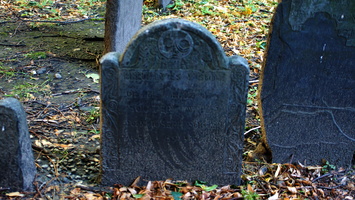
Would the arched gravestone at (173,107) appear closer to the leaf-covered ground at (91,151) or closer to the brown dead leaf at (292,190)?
the leaf-covered ground at (91,151)

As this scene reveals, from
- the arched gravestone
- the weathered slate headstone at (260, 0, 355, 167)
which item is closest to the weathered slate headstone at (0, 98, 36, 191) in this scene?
the arched gravestone

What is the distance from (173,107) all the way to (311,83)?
1387 millimetres

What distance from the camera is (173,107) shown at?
335 cm

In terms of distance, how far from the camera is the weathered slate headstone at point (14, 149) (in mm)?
3096

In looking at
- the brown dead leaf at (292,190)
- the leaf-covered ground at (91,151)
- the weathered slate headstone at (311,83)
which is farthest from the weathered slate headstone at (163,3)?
the brown dead leaf at (292,190)

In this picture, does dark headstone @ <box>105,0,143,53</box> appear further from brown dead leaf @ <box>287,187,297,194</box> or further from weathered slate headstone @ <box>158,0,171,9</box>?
brown dead leaf @ <box>287,187,297,194</box>

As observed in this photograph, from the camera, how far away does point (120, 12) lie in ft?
18.6

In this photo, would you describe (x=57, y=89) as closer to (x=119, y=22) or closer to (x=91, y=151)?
(x=119, y=22)

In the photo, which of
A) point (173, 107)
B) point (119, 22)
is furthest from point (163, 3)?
point (173, 107)

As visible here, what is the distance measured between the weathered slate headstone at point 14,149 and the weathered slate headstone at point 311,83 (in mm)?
2152

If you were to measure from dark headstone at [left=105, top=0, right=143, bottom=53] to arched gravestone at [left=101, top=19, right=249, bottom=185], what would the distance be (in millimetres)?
2572

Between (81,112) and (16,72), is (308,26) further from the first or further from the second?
(16,72)

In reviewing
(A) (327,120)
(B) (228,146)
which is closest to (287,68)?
(A) (327,120)

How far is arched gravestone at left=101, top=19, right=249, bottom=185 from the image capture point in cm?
313
